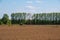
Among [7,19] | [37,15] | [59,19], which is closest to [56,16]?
[59,19]

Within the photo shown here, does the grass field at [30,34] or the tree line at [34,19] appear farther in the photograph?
the tree line at [34,19]

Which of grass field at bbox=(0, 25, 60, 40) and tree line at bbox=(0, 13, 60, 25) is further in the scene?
tree line at bbox=(0, 13, 60, 25)

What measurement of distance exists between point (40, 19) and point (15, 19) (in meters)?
10.5

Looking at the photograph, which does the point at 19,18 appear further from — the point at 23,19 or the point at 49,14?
the point at 49,14

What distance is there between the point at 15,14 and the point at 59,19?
757 inches

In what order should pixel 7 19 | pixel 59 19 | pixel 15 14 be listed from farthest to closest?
pixel 15 14 < pixel 59 19 < pixel 7 19

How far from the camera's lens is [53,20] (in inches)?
2864

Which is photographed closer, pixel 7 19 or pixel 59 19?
pixel 7 19

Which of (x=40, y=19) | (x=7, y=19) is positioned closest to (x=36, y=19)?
(x=40, y=19)

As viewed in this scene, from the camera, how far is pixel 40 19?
244 feet

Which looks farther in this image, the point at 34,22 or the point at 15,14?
the point at 15,14

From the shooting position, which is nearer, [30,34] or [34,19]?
[30,34]

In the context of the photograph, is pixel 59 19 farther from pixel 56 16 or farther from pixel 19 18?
pixel 19 18

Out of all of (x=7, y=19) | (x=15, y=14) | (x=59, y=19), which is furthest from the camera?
(x=15, y=14)
